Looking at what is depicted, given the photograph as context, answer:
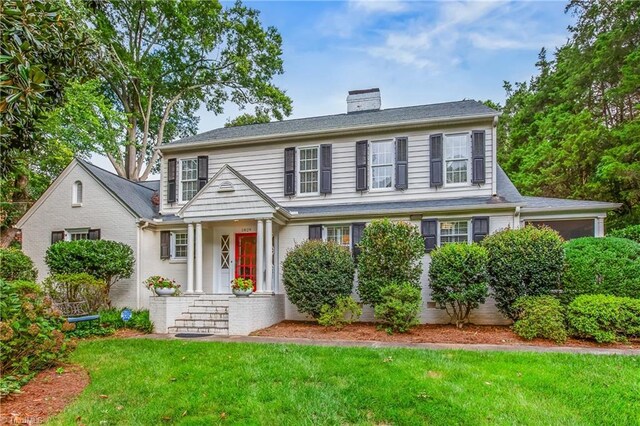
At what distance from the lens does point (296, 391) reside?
4.76 metres

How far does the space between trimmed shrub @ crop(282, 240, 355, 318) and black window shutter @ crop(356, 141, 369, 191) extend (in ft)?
8.74

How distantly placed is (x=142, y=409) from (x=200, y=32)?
21380 mm

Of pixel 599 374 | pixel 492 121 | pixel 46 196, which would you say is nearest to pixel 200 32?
pixel 46 196

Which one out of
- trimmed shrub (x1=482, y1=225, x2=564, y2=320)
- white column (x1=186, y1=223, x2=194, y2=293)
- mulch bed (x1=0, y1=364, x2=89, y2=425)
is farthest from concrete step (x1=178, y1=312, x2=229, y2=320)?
trimmed shrub (x1=482, y1=225, x2=564, y2=320)

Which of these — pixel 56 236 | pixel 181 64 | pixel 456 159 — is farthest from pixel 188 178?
pixel 181 64

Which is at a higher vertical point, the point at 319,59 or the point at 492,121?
the point at 319,59

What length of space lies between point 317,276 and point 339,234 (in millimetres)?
2124

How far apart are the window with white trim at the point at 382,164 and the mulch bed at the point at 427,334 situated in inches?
175

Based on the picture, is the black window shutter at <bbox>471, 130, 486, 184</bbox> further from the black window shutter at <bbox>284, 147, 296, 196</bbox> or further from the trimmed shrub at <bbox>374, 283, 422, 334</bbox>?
the black window shutter at <bbox>284, 147, 296, 196</bbox>

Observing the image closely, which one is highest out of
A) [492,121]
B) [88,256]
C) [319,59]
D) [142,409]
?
[319,59]

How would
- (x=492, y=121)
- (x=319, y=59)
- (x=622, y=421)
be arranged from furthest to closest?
(x=319, y=59) → (x=492, y=121) → (x=622, y=421)

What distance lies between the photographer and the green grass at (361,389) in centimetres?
416

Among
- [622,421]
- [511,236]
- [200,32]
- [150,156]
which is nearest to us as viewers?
[622,421]

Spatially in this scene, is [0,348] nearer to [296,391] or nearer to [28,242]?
[296,391]
